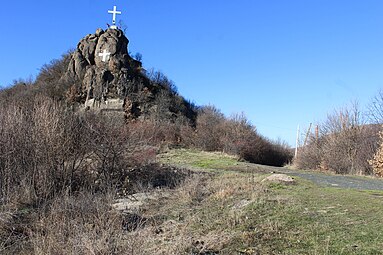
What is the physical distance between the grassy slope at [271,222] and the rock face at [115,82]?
86.5 feet

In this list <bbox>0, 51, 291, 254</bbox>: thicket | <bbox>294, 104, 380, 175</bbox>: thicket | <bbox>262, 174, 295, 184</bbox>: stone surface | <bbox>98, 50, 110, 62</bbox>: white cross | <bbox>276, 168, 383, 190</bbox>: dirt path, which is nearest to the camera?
<bbox>0, 51, 291, 254</bbox>: thicket

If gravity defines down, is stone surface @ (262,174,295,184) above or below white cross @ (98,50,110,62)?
below

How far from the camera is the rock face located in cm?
3756

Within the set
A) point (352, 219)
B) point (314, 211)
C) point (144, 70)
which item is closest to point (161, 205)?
point (314, 211)

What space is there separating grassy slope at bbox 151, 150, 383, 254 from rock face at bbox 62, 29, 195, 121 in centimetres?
2637

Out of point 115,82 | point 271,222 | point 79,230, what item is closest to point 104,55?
point 115,82

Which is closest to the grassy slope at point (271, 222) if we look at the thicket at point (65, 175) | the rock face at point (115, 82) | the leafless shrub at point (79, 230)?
the leafless shrub at point (79, 230)

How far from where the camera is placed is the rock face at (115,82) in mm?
37562

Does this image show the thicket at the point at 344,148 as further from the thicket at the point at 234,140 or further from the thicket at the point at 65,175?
the thicket at the point at 65,175

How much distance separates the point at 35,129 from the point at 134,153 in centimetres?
415

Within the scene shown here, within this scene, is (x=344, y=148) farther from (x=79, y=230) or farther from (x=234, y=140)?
(x=79, y=230)

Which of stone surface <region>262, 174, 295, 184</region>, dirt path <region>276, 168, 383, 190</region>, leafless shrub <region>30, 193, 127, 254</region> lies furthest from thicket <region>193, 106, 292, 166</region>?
leafless shrub <region>30, 193, 127, 254</region>

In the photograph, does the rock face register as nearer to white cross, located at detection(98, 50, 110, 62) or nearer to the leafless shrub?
white cross, located at detection(98, 50, 110, 62)

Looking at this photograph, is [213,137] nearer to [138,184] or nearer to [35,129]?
[138,184]
